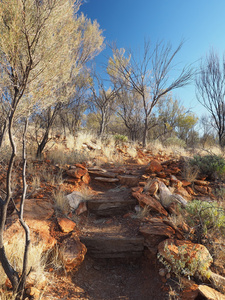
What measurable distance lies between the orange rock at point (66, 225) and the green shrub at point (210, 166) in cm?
405

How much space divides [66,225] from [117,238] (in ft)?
3.06

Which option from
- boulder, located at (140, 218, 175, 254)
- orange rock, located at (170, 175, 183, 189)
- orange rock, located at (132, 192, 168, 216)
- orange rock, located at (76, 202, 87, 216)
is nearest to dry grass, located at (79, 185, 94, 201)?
orange rock, located at (76, 202, 87, 216)

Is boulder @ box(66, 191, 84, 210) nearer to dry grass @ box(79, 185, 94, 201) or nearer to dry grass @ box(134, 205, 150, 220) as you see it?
dry grass @ box(79, 185, 94, 201)

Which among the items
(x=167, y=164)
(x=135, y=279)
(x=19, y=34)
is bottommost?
(x=135, y=279)

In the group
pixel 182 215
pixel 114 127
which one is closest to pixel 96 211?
pixel 182 215

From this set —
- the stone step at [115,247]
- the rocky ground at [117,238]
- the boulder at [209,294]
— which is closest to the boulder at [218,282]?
the rocky ground at [117,238]

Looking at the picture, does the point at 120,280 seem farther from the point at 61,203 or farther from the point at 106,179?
the point at 106,179

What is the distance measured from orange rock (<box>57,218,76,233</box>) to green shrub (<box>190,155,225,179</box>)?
4.05m

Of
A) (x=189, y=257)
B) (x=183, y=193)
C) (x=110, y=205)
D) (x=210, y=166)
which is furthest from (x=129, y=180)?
(x=189, y=257)

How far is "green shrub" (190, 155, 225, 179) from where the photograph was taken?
5.23 meters

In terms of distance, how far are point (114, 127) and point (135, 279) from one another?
16944mm

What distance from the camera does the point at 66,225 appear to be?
10.4 feet

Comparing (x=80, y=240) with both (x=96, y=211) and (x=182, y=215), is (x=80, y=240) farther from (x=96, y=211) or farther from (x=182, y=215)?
(x=182, y=215)

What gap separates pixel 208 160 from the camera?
5.49 metres
